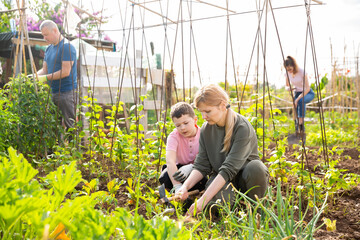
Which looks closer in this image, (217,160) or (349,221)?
(349,221)

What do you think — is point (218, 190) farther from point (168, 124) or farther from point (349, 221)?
point (168, 124)

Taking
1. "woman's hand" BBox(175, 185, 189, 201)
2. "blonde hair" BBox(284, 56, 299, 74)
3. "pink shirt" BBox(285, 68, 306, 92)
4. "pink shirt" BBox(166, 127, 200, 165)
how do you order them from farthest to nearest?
1. "pink shirt" BBox(285, 68, 306, 92)
2. "blonde hair" BBox(284, 56, 299, 74)
3. "pink shirt" BBox(166, 127, 200, 165)
4. "woman's hand" BBox(175, 185, 189, 201)

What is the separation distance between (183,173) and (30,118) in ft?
5.96

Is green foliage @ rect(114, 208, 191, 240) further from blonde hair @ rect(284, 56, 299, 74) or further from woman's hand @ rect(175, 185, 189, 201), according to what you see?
blonde hair @ rect(284, 56, 299, 74)

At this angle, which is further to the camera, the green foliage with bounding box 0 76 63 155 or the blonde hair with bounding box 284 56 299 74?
the blonde hair with bounding box 284 56 299 74

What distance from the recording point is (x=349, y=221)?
→ 217 centimetres

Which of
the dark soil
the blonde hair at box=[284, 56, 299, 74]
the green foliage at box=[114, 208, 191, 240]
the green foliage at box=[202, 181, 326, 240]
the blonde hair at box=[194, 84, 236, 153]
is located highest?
the blonde hair at box=[284, 56, 299, 74]

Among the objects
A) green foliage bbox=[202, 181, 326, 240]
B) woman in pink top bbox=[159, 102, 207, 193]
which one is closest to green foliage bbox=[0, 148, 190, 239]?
green foliage bbox=[202, 181, 326, 240]

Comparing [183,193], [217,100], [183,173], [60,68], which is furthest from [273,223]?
[60,68]

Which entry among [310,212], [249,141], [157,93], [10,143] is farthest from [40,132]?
[157,93]

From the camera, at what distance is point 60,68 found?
4297 millimetres

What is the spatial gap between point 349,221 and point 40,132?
2809mm

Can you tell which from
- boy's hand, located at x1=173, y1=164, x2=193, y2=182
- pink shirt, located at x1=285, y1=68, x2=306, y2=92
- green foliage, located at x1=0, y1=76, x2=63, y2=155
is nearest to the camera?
boy's hand, located at x1=173, y1=164, x2=193, y2=182

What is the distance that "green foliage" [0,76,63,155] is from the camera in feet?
11.7
